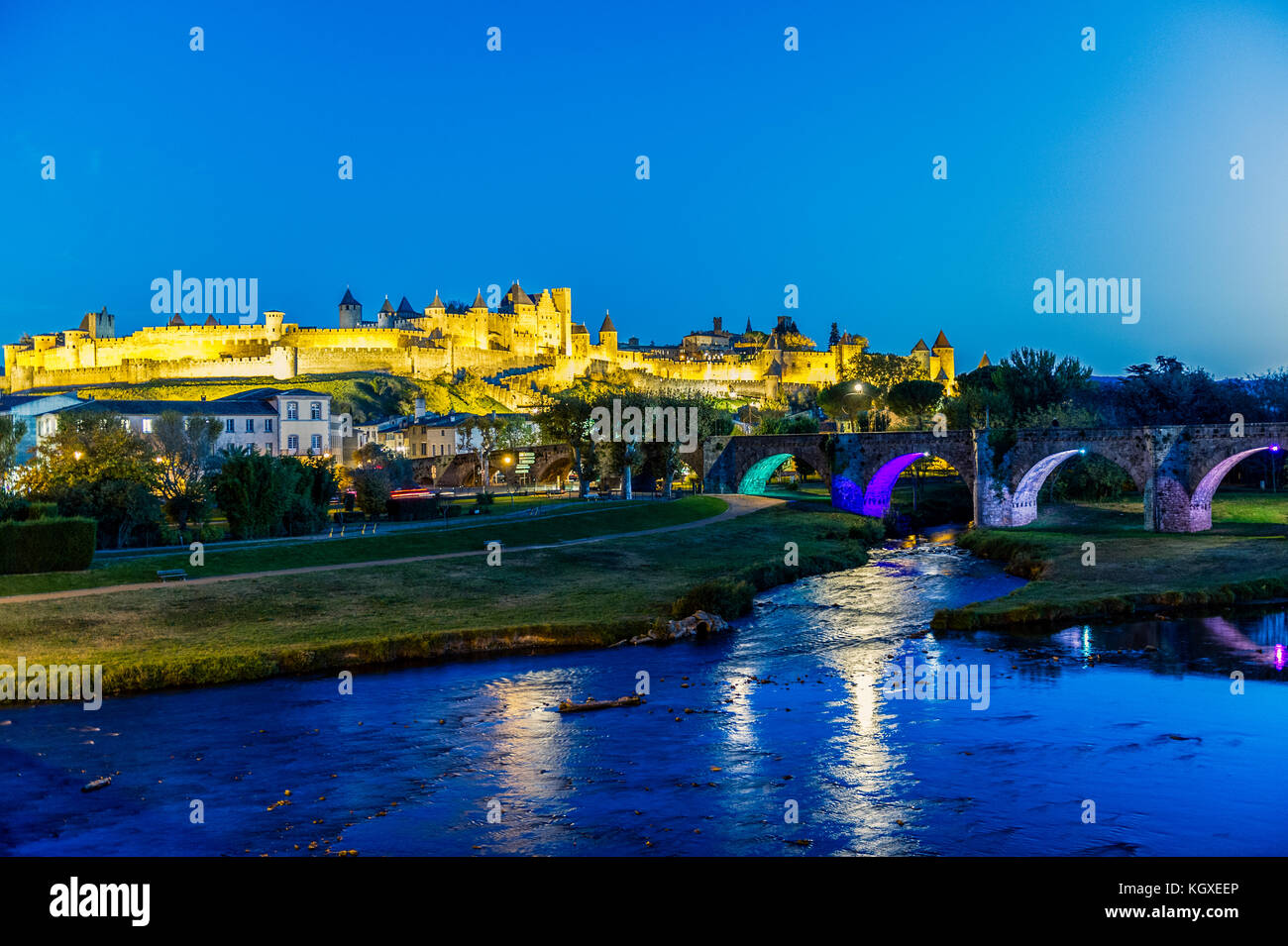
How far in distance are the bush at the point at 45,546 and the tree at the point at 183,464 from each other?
38.5ft

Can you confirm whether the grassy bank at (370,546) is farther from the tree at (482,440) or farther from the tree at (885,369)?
the tree at (885,369)

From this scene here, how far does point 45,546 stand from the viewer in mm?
33438

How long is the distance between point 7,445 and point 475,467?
128ft

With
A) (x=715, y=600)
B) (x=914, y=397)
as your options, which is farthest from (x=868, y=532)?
(x=914, y=397)

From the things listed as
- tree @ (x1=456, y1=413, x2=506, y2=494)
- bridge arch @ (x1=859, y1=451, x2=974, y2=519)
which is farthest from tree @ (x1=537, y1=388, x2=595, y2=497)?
bridge arch @ (x1=859, y1=451, x2=974, y2=519)

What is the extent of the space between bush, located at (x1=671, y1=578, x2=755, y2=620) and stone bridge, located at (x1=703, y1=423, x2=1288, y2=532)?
26.5 metres

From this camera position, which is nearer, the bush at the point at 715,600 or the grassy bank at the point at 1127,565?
the grassy bank at the point at 1127,565

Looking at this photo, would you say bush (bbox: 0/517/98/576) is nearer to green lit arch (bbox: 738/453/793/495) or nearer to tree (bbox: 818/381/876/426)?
green lit arch (bbox: 738/453/793/495)

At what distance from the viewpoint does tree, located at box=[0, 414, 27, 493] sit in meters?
61.2

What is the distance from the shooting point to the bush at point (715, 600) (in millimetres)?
34250

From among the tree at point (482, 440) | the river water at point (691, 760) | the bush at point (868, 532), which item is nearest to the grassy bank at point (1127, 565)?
the river water at point (691, 760)

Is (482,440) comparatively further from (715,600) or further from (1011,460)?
(715,600)

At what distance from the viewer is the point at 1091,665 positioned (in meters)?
26.5
